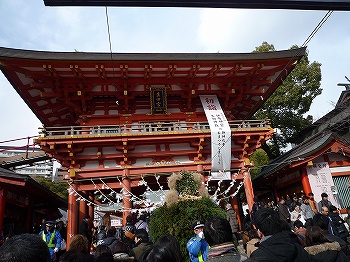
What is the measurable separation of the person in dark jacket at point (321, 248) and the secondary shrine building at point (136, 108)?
8868 mm

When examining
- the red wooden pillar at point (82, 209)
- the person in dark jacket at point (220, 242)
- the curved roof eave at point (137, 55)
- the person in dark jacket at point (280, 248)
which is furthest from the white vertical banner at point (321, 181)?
the person in dark jacket at point (220, 242)

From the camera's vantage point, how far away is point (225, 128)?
12930 millimetres

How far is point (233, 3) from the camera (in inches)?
127

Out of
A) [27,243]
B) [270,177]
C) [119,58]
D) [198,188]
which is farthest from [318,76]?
[27,243]

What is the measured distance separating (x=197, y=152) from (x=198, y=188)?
591 centimetres

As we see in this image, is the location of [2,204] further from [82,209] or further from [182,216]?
[182,216]

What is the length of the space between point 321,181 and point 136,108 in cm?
945

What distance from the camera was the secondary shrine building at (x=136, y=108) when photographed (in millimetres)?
12000

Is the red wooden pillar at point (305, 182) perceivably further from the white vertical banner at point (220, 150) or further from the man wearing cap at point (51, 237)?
the man wearing cap at point (51, 237)

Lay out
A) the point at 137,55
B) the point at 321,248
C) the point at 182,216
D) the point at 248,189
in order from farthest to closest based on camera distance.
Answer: the point at 248,189 < the point at 137,55 < the point at 182,216 < the point at 321,248

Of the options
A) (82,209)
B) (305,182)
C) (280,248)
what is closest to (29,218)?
(82,209)

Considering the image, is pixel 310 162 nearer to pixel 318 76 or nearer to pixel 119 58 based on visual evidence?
pixel 119 58

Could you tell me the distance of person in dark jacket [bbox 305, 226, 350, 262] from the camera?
3.27m

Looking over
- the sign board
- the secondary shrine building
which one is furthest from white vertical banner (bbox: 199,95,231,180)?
the sign board
